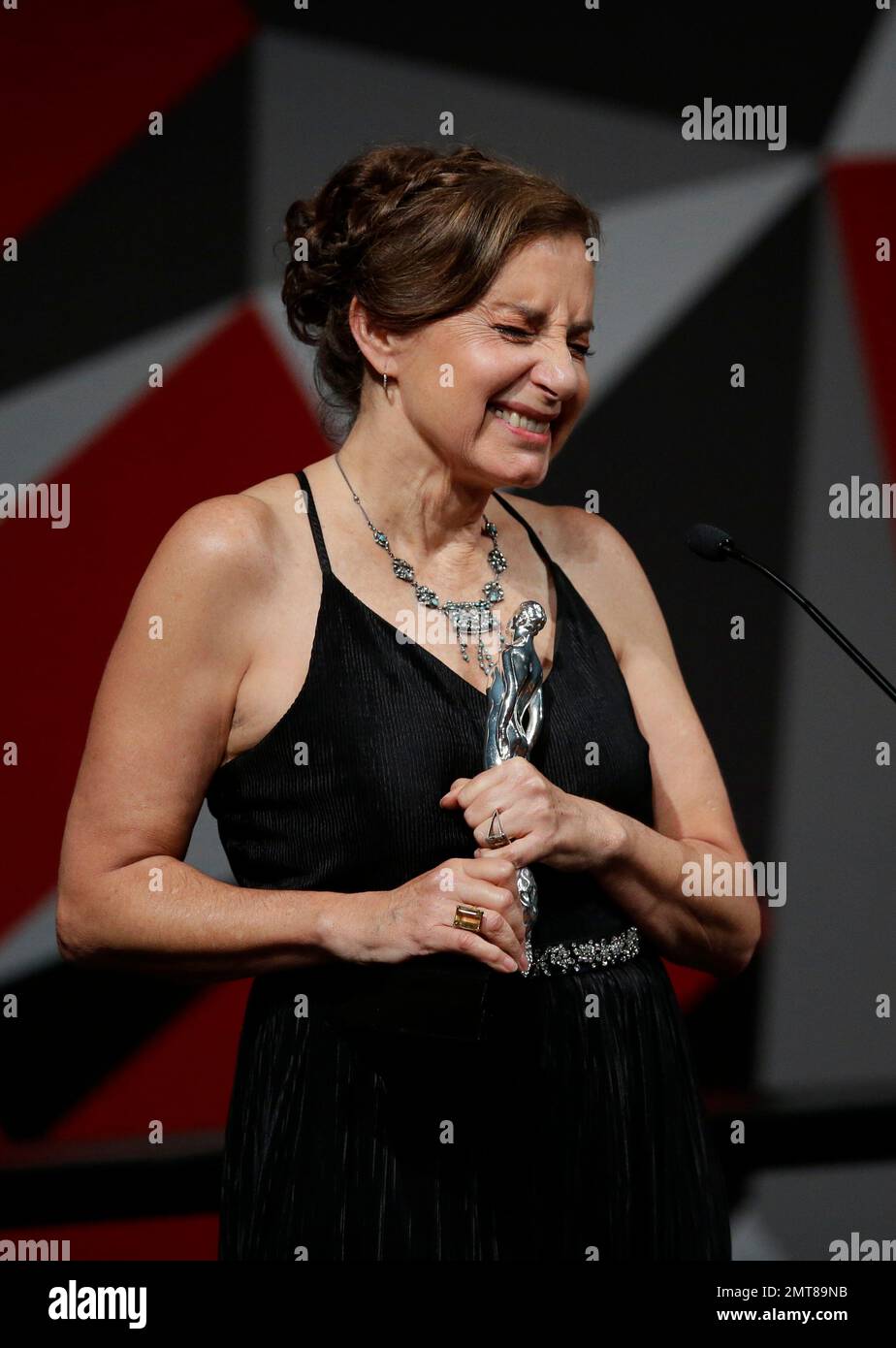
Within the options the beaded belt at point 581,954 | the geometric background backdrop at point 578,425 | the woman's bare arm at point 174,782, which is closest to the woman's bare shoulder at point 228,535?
the woman's bare arm at point 174,782

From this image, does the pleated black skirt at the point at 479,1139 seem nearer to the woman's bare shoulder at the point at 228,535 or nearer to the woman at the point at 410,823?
the woman at the point at 410,823

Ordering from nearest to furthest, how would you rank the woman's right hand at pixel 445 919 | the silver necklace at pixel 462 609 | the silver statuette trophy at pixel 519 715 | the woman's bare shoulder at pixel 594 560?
1. the woman's right hand at pixel 445 919
2. the silver statuette trophy at pixel 519 715
3. the silver necklace at pixel 462 609
4. the woman's bare shoulder at pixel 594 560

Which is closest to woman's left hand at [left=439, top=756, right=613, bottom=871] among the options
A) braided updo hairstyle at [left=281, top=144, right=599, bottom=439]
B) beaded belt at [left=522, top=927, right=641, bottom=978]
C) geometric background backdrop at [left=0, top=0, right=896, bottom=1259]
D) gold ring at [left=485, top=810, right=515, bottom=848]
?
gold ring at [left=485, top=810, right=515, bottom=848]

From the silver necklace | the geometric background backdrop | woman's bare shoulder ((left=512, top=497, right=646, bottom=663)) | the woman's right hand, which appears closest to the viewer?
the woman's right hand

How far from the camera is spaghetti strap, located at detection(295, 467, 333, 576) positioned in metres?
1.58

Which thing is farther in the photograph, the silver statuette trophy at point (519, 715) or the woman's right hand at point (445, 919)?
the silver statuette trophy at point (519, 715)

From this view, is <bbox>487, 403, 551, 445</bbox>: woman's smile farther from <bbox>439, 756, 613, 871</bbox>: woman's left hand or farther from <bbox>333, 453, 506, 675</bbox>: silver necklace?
<bbox>439, 756, 613, 871</bbox>: woman's left hand

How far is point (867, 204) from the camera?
9.61 feet

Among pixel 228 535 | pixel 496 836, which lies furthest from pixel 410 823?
pixel 228 535

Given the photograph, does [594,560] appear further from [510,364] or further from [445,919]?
[445,919]

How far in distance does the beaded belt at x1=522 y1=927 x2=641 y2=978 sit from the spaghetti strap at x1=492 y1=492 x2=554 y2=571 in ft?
1.38

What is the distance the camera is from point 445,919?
1388mm

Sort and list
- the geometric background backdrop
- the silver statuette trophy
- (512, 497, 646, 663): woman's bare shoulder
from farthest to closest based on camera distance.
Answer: the geometric background backdrop
(512, 497, 646, 663): woman's bare shoulder
the silver statuette trophy

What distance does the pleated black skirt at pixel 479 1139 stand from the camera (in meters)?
1.50
